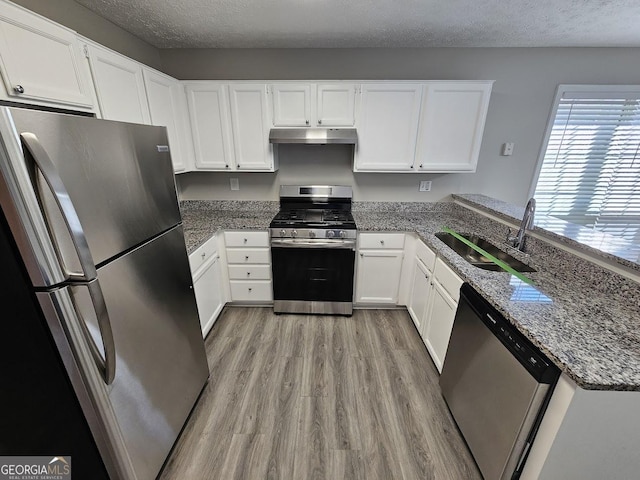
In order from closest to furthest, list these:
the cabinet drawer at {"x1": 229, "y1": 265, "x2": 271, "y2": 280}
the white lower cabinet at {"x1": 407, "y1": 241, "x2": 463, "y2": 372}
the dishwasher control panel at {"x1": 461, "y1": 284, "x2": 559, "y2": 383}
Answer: the dishwasher control panel at {"x1": 461, "y1": 284, "x2": 559, "y2": 383}, the white lower cabinet at {"x1": 407, "y1": 241, "x2": 463, "y2": 372}, the cabinet drawer at {"x1": 229, "y1": 265, "x2": 271, "y2": 280}

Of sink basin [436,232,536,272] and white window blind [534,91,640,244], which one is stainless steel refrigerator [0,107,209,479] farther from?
white window blind [534,91,640,244]

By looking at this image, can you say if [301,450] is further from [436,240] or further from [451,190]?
[451,190]

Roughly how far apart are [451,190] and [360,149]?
1.16 meters

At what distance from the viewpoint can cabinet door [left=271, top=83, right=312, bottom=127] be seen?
2.33 meters

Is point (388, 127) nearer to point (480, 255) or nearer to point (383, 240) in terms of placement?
point (383, 240)

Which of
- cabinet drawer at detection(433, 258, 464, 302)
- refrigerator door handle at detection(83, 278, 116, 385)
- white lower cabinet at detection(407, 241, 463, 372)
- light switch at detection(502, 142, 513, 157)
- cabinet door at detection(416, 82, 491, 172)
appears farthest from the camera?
light switch at detection(502, 142, 513, 157)

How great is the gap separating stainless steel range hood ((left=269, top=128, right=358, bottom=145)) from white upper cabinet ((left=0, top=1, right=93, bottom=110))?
52.5 inches

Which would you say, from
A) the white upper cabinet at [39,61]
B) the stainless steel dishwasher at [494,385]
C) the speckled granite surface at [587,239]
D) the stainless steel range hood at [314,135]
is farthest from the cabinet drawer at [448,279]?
the white upper cabinet at [39,61]

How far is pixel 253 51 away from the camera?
8.21ft

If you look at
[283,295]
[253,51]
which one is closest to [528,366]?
[283,295]

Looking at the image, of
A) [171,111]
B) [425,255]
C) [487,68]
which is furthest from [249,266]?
[487,68]

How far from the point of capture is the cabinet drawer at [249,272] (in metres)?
2.56

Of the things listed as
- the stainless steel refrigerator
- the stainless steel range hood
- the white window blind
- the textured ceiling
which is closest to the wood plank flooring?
the stainless steel refrigerator

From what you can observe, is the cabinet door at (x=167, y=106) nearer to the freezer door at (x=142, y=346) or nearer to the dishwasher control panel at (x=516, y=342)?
the freezer door at (x=142, y=346)
